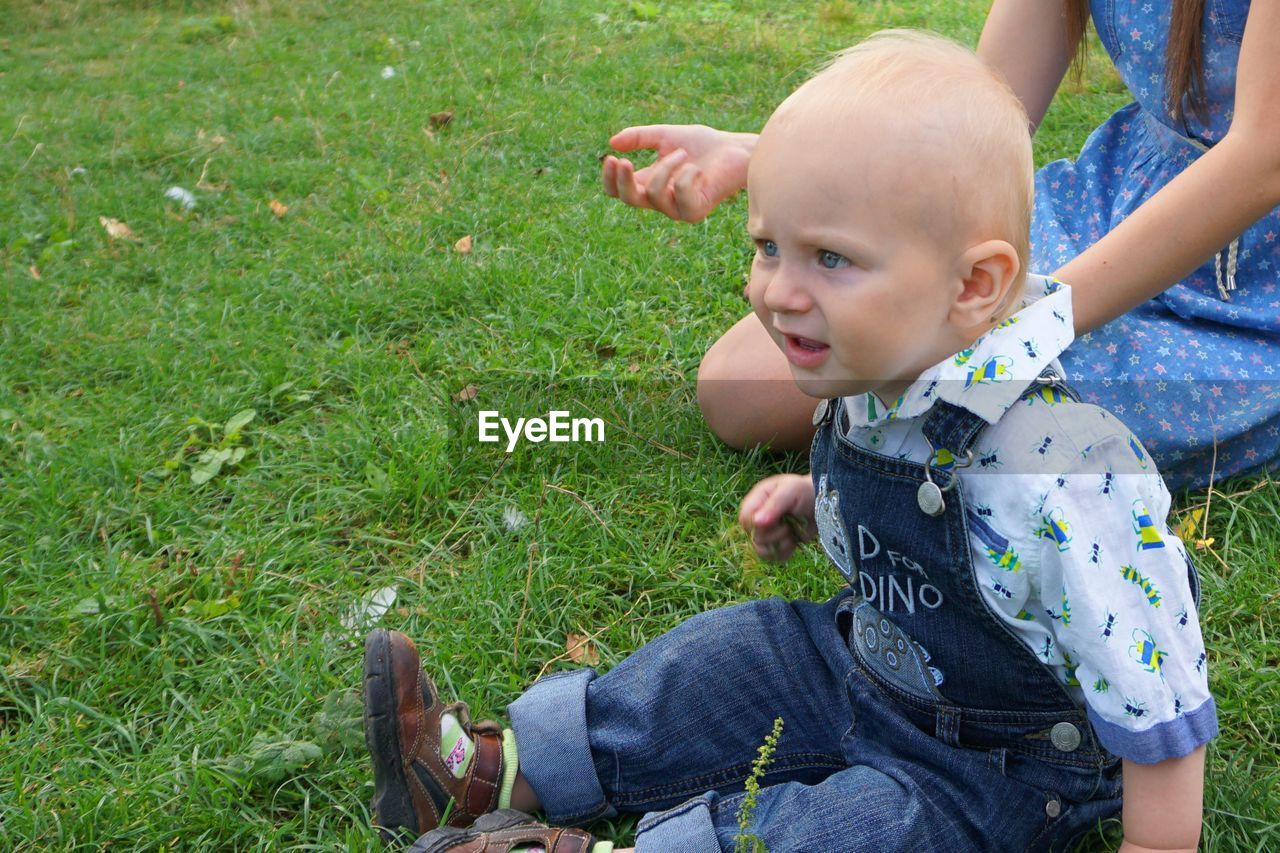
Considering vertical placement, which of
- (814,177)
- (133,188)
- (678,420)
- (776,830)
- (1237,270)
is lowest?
(133,188)

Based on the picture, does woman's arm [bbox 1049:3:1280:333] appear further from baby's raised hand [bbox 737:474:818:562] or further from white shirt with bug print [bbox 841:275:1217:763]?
baby's raised hand [bbox 737:474:818:562]

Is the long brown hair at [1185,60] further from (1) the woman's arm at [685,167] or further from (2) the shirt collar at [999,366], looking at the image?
(2) the shirt collar at [999,366]

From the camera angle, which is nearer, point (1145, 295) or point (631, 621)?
point (1145, 295)

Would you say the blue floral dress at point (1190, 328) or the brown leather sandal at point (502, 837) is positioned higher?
the blue floral dress at point (1190, 328)

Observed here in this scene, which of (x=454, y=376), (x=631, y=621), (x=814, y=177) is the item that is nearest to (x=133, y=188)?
(x=454, y=376)

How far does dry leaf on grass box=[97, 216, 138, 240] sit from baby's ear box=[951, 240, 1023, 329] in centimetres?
313

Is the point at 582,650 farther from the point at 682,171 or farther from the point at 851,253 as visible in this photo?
the point at 851,253

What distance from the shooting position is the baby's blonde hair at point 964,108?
48.8 inches

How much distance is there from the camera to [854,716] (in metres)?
1.58

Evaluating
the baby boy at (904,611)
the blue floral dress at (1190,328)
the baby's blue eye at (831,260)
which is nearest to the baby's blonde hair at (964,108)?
the baby boy at (904,611)

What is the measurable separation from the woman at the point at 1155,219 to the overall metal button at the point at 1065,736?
604mm

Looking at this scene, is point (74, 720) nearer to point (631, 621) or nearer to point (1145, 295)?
point (631, 621)

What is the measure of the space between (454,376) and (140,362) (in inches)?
31.8

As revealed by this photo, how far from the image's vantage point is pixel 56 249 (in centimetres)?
360
